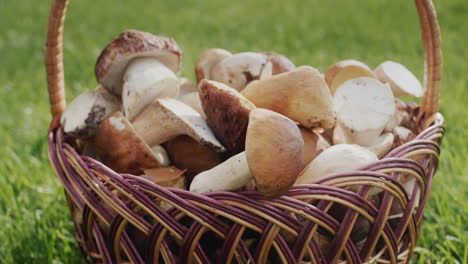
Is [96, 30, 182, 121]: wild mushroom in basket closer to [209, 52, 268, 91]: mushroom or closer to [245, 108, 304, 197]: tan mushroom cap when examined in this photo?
[209, 52, 268, 91]: mushroom

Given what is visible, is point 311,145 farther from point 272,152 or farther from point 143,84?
point 143,84

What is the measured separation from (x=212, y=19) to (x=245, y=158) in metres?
3.81

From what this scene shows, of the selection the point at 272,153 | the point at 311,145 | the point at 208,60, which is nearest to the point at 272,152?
the point at 272,153

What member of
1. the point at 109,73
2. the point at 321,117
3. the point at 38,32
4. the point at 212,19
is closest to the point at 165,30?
the point at 212,19

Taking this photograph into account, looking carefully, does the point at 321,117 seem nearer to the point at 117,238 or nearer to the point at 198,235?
the point at 198,235

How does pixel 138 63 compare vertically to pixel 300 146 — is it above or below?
above

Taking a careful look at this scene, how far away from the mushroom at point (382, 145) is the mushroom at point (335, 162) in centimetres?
14

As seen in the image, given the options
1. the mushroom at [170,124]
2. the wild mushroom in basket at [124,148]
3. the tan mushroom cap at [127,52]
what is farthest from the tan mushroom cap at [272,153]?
the tan mushroom cap at [127,52]

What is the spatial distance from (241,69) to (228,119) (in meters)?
0.35

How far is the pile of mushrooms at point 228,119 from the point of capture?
114 centimetres

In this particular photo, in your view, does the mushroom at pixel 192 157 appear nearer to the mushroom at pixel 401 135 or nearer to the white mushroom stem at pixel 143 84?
the white mushroom stem at pixel 143 84

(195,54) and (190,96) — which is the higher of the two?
(190,96)

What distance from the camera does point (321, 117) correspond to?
4.21 feet

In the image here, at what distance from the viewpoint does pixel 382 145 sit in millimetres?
1354
